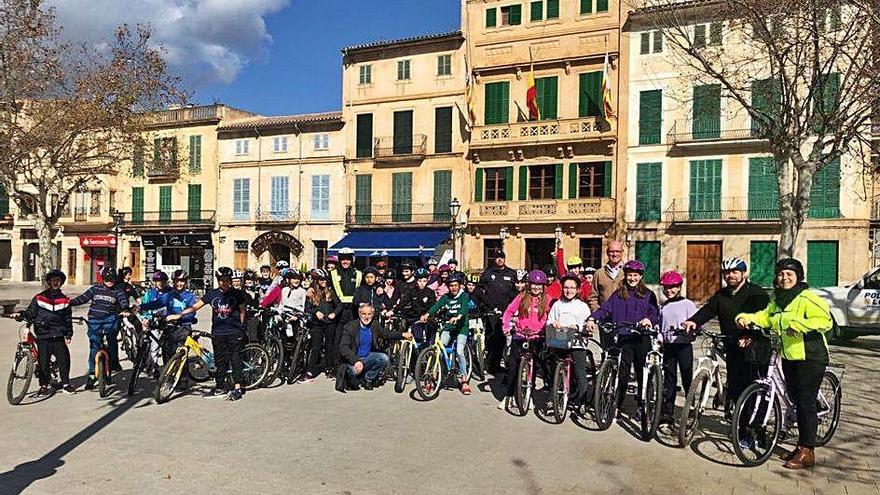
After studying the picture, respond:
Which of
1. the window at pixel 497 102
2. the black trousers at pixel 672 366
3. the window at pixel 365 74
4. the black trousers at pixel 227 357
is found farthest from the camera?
the window at pixel 365 74

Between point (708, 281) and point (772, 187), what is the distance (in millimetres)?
4181

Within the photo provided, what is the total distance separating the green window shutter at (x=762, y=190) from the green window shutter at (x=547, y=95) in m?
8.18

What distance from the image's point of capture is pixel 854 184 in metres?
24.6

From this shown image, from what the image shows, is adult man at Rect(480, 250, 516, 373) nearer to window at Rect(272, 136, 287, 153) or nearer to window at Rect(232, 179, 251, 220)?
window at Rect(272, 136, 287, 153)

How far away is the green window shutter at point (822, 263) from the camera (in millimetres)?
25375

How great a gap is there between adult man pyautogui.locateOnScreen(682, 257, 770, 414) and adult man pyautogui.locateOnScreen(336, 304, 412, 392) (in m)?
4.14

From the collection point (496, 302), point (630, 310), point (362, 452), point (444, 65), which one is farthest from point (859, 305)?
point (444, 65)

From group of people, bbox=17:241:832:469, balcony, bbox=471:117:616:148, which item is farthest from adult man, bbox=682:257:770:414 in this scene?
balcony, bbox=471:117:616:148

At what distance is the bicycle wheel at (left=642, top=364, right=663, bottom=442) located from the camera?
22.4 ft

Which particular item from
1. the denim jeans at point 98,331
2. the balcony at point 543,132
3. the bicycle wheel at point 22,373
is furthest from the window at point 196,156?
the bicycle wheel at point 22,373

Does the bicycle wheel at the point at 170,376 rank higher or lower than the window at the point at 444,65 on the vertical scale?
lower

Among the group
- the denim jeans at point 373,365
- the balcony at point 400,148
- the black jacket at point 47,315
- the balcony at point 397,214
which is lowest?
the denim jeans at point 373,365

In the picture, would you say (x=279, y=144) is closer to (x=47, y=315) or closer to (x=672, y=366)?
(x=47, y=315)

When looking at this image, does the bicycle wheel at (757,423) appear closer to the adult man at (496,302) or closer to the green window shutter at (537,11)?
the adult man at (496,302)
